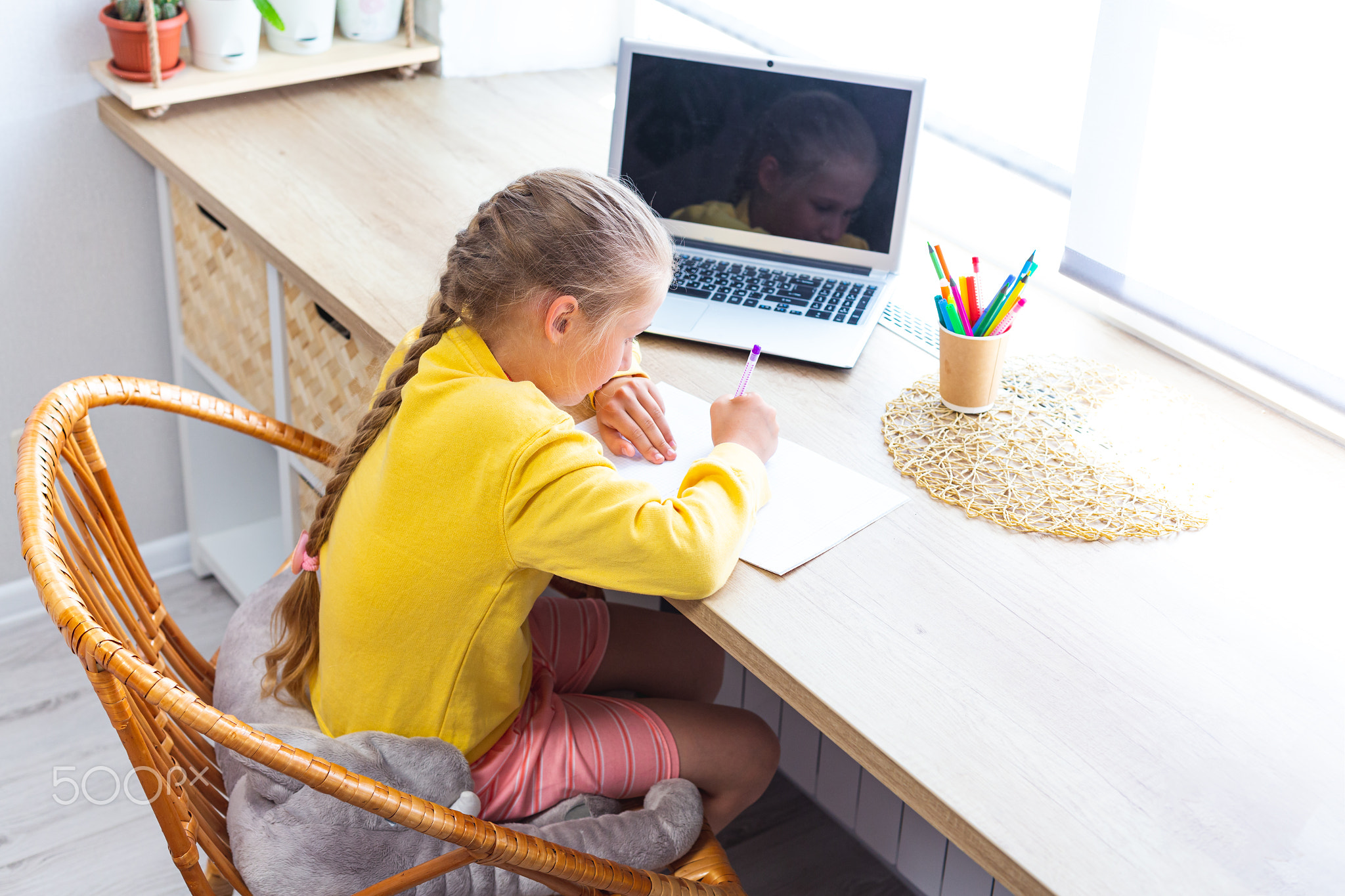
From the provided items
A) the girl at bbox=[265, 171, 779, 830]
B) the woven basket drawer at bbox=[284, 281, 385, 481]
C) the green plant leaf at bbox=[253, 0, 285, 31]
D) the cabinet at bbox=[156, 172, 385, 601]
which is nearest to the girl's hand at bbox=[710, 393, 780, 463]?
the girl at bbox=[265, 171, 779, 830]

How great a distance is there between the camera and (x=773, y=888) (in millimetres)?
1617

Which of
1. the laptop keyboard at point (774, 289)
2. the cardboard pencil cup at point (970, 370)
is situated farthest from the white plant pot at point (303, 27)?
the cardboard pencil cup at point (970, 370)

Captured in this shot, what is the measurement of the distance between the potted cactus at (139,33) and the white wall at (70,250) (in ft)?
0.26

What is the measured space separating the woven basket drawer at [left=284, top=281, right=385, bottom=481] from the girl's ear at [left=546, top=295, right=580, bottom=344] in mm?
468

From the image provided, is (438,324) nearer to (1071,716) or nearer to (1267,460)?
(1071,716)

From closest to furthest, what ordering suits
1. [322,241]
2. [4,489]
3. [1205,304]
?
[1205,304] → [322,241] → [4,489]

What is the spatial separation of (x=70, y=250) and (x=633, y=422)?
3.88 feet

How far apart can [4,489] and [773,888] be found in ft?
4.68

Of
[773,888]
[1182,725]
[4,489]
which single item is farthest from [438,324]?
[4,489]

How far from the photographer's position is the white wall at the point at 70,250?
1.71 meters

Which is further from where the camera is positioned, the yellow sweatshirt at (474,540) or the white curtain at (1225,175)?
the white curtain at (1225,175)

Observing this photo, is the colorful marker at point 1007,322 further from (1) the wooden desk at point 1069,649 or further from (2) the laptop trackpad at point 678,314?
(2) the laptop trackpad at point 678,314

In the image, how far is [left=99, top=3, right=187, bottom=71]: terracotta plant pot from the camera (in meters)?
1.66

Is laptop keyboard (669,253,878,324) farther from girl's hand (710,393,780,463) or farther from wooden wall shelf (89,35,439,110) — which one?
wooden wall shelf (89,35,439,110)
